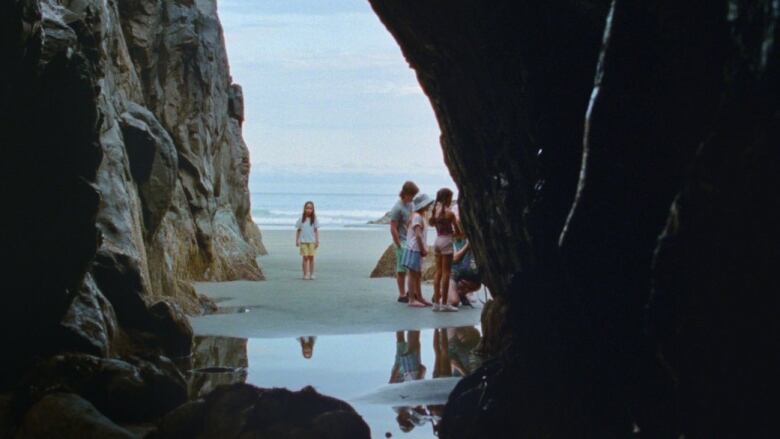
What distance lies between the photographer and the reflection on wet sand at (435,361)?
8.79 m

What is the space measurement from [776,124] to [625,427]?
2.87 meters

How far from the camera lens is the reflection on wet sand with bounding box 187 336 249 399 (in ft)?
33.5

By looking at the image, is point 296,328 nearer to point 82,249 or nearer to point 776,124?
point 82,249

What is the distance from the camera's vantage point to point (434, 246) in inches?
698

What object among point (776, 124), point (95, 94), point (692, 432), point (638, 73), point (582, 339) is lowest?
point (692, 432)

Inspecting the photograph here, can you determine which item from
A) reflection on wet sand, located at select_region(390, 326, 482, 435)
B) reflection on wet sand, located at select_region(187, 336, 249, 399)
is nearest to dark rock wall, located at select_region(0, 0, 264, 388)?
reflection on wet sand, located at select_region(187, 336, 249, 399)

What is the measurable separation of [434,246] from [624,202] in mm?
10942

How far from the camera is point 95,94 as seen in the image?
33.3ft

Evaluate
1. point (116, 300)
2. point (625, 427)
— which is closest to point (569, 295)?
point (625, 427)

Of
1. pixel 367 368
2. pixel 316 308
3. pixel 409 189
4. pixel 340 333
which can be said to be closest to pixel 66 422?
pixel 367 368

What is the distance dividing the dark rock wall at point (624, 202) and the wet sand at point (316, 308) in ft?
16.0

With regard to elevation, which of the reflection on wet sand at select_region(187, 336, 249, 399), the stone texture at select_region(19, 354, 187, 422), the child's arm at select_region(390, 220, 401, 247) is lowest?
the stone texture at select_region(19, 354, 187, 422)

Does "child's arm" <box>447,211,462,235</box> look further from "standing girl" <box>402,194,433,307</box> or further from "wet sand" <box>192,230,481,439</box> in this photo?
"wet sand" <box>192,230,481,439</box>

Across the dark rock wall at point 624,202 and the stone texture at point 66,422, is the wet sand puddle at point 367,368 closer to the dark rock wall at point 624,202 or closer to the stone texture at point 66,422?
the dark rock wall at point 624,202
